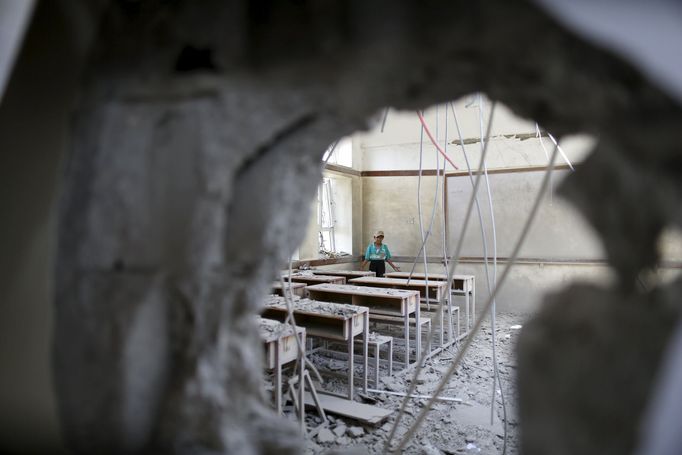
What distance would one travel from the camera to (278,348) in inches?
115

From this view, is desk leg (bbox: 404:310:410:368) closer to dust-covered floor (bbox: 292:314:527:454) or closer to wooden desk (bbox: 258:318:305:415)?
dust-covered floor (bbox: 292:314:527:454)

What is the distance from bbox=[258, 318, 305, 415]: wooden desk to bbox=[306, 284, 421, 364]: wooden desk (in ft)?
4.93

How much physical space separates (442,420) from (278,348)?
1698 millimetres

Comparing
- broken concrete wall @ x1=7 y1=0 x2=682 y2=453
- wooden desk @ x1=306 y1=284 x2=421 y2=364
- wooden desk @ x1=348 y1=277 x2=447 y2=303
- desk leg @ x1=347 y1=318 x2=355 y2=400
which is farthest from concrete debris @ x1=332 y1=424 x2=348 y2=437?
broken concrete wall @ x1=7 y1=0 x2=682 y2=453

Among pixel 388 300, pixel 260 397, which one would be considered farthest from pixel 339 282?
pixel 260 397

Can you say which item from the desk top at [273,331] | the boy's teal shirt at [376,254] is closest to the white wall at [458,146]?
the boy's teal shirt at [376,254]

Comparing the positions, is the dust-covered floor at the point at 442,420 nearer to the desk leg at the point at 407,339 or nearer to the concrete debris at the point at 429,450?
the concrete debris at the point at 429,450

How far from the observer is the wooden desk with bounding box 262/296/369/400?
3.65m

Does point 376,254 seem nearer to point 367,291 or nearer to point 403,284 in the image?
point 403,284

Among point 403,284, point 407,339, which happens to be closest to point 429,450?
point 407,339

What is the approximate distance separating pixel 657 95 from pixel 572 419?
577 millimetres

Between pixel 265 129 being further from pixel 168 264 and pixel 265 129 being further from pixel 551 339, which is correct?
pixel 551 339

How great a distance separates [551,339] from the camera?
845mm

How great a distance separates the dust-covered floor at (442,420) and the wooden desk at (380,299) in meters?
0.50
